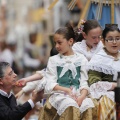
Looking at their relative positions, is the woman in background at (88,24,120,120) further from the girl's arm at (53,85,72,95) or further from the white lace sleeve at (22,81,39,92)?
the white lace sleeve at (22,81,39,92)

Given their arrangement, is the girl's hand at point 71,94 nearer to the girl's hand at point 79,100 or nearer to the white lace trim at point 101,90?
the girl's hand at point 79,100

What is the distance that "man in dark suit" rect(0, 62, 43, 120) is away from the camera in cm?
766

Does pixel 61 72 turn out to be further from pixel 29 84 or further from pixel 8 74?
pixel 29 84

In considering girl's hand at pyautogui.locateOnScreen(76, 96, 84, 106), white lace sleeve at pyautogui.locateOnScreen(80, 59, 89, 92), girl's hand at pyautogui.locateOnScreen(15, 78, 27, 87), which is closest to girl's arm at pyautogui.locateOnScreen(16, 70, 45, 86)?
girl's hand at pyautogui.locateOnScreen(15, 78, 27, 87)

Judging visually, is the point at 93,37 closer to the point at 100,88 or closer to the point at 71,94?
the point at 100,88

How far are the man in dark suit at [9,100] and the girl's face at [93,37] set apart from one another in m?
1.09

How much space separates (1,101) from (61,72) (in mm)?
760

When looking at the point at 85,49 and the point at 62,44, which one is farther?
the point at 85,49

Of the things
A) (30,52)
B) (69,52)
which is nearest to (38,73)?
(69,52)

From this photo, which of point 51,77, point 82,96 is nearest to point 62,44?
point 51,77

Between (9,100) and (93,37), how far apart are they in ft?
4.33

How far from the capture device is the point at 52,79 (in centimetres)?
802

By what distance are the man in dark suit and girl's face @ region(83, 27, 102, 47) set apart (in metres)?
1.09

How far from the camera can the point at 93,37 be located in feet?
28.0
